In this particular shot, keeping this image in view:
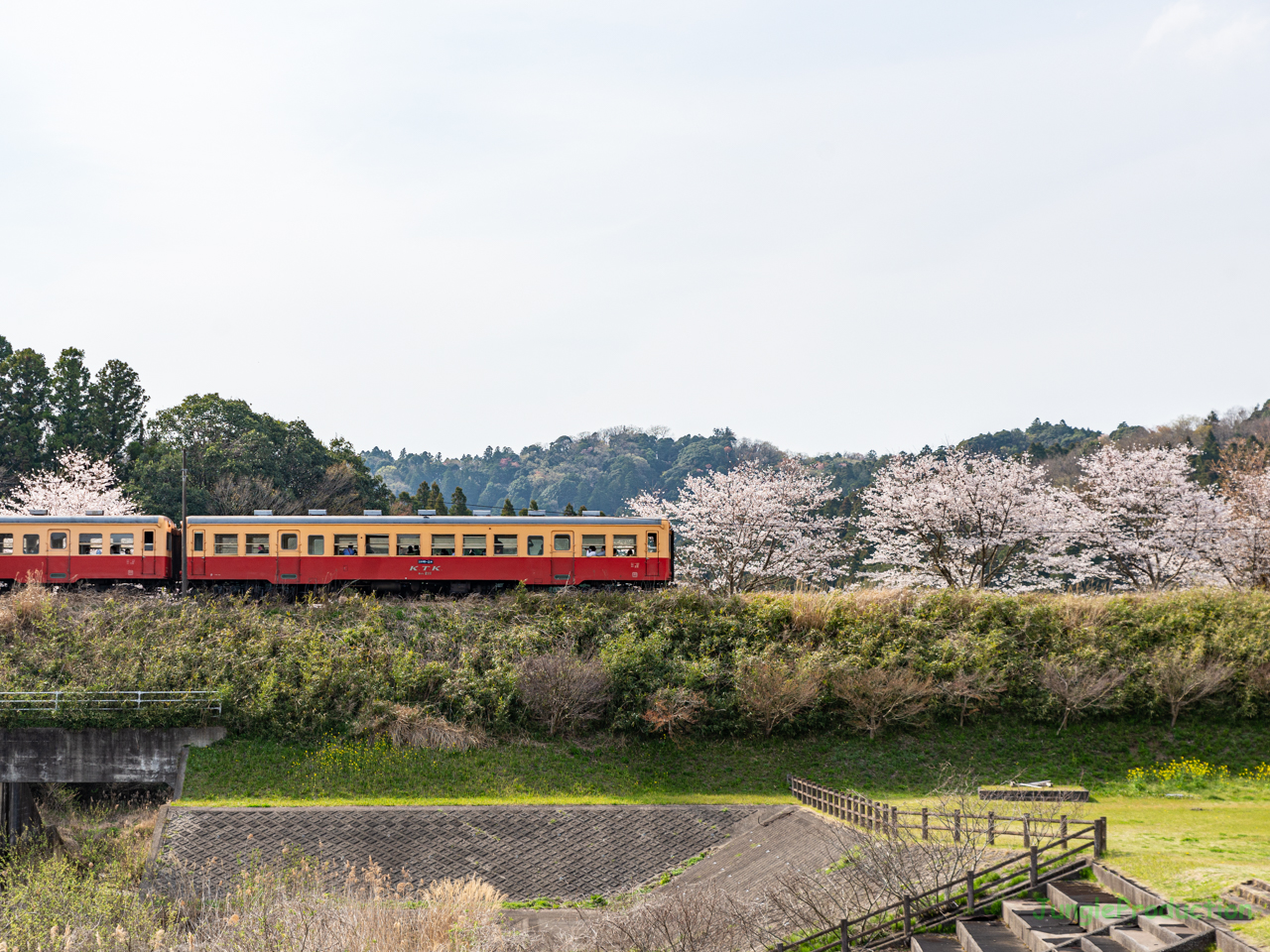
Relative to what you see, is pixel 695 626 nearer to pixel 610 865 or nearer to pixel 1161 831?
pixel 610 865

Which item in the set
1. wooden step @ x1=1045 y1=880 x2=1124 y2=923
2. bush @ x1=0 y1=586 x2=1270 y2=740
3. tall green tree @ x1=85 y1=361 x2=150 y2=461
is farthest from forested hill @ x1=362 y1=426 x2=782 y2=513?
wooden step @ x1=1045 y1=880 x2=1124 y2=923

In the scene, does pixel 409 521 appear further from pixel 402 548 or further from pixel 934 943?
pixel 934 943

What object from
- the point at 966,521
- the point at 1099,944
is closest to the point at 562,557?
the point at 966,521

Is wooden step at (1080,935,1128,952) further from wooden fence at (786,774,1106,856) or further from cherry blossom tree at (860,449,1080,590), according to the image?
cherry blossom tree at (860,449,1080,590)

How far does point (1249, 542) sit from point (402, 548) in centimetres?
3483

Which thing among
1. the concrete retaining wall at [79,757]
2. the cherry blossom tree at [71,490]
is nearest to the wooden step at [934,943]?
the concrete retaining wall at [79,757]

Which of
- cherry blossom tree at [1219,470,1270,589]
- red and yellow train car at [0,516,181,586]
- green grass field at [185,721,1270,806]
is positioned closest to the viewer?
green grass field at [185,721,1270,806]

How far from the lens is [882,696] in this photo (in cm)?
2633

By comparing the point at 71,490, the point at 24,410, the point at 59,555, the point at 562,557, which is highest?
the point at 24,410

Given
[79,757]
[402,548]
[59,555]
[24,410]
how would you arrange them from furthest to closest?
[24,410]
[59,555]
[402,548]
[79,757]

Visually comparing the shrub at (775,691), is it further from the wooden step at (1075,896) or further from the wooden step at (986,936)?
the wooden step at (986,936)

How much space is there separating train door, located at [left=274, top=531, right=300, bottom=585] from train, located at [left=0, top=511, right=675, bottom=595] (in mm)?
32

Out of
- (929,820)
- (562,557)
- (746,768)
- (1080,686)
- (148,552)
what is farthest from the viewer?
(148,552)

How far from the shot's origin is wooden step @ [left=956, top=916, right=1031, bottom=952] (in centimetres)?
1384
